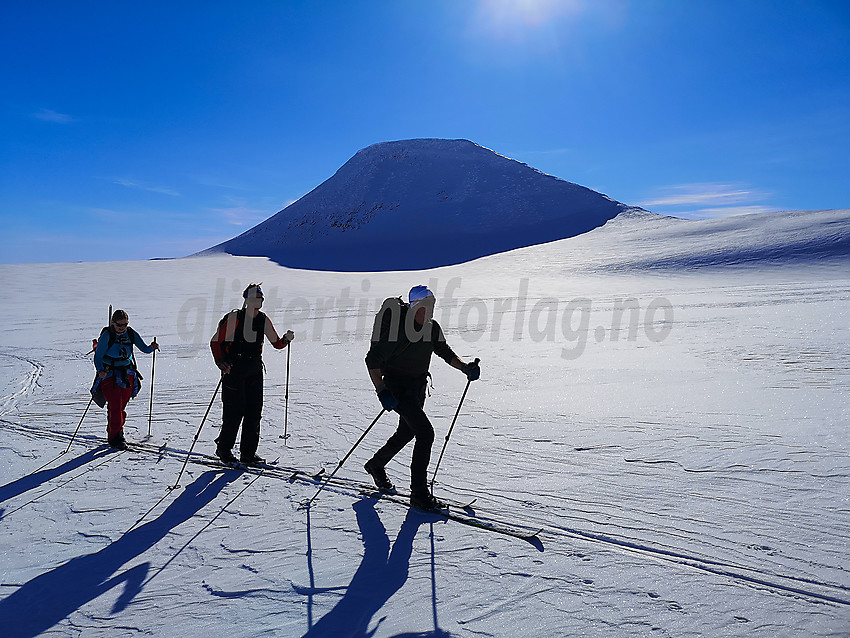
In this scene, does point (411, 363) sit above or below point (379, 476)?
above

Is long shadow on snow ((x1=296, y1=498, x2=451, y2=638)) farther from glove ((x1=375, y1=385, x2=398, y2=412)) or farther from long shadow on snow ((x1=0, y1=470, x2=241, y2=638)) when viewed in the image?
long shadow on snow ((x1=0, y1=470, x2=241, y2=638))

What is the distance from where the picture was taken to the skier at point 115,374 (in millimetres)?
6340

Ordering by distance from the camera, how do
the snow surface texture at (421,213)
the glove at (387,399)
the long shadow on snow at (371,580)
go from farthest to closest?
the snow surface texture at (421,213) → the glove at (387,399) → the long shadow on snow at (371,580)

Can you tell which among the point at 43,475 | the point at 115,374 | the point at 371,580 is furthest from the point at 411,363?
the point at 43,475

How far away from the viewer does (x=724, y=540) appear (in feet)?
13.3

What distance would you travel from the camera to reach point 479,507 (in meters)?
4.79

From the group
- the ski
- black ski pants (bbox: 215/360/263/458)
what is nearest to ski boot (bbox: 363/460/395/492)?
the ski

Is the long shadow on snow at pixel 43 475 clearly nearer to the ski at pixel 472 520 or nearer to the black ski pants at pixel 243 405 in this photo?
the black ski pants at pixel 243 405

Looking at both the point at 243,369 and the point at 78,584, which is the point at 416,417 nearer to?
the point at 243,369

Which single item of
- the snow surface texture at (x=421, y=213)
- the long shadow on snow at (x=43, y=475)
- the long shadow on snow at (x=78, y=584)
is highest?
the snow surface texture at (x=421, y=213)

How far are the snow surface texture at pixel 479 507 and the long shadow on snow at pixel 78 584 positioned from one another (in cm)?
2

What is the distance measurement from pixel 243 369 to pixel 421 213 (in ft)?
308

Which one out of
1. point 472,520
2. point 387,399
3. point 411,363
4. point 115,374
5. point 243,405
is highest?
point 411,363

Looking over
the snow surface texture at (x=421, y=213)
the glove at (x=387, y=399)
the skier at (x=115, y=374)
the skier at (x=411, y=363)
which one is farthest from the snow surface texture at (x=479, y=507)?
the snow surface texture at (x=421, y=213)
